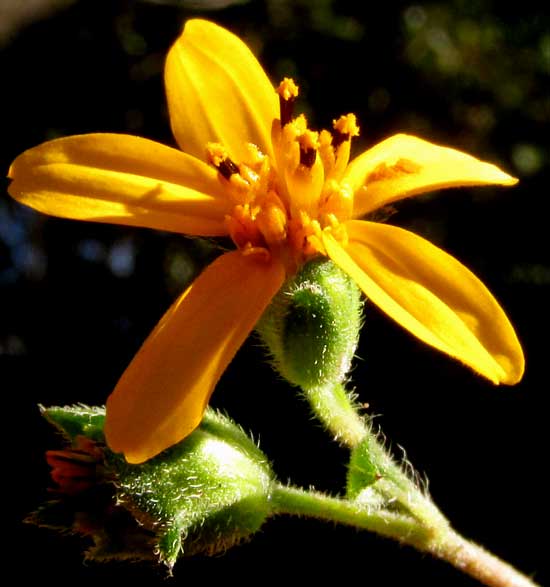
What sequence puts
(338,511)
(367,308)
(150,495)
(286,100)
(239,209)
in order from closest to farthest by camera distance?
(150,495)
(239,209)
(338,511)
(286,100)
(367,308)

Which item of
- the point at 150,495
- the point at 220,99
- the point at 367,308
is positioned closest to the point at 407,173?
the point at 220,99

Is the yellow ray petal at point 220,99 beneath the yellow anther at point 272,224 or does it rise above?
above

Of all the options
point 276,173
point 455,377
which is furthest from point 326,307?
point 455,377

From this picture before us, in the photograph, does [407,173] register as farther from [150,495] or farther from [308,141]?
[150,495]

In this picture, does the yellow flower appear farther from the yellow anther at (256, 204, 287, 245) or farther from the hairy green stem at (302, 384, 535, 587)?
the hairy green stem at (302, 384, 535, 587)

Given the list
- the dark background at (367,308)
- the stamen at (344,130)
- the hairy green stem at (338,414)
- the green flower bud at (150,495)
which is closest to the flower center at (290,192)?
the stamen at (344,130)

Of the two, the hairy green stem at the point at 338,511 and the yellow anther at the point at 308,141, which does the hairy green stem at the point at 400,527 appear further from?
the yellow anther at the point at 308,141
